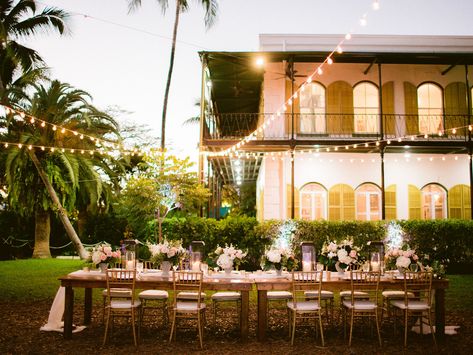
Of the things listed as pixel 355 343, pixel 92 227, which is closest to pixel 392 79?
pixel 355 343

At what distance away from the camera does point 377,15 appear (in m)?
6.05

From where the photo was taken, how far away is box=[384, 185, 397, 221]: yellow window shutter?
14961 mm

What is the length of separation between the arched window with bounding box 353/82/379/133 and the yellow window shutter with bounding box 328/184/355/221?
2108mm

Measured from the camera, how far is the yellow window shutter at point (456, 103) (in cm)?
1519

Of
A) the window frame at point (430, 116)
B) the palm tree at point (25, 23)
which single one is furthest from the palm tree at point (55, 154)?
the window frame at point (430, 116)

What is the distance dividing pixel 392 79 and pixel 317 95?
259cm

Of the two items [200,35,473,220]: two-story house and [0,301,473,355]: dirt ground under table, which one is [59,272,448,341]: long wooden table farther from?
[200,35,473,220]: two-story house

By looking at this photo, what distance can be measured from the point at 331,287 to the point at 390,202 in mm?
9884

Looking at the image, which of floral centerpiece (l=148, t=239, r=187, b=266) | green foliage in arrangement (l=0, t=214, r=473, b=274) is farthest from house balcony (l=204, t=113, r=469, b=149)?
floral centerpiece (l=148, t=239, r=187, b=266)

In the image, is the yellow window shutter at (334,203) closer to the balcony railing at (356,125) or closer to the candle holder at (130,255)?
the balcony railing at (356,125)

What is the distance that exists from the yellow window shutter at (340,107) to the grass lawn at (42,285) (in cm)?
583

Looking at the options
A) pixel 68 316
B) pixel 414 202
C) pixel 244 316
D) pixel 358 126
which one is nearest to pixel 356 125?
pixel 358 126

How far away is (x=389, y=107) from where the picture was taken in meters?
15.4

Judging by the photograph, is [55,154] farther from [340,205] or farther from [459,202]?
[459,202]
